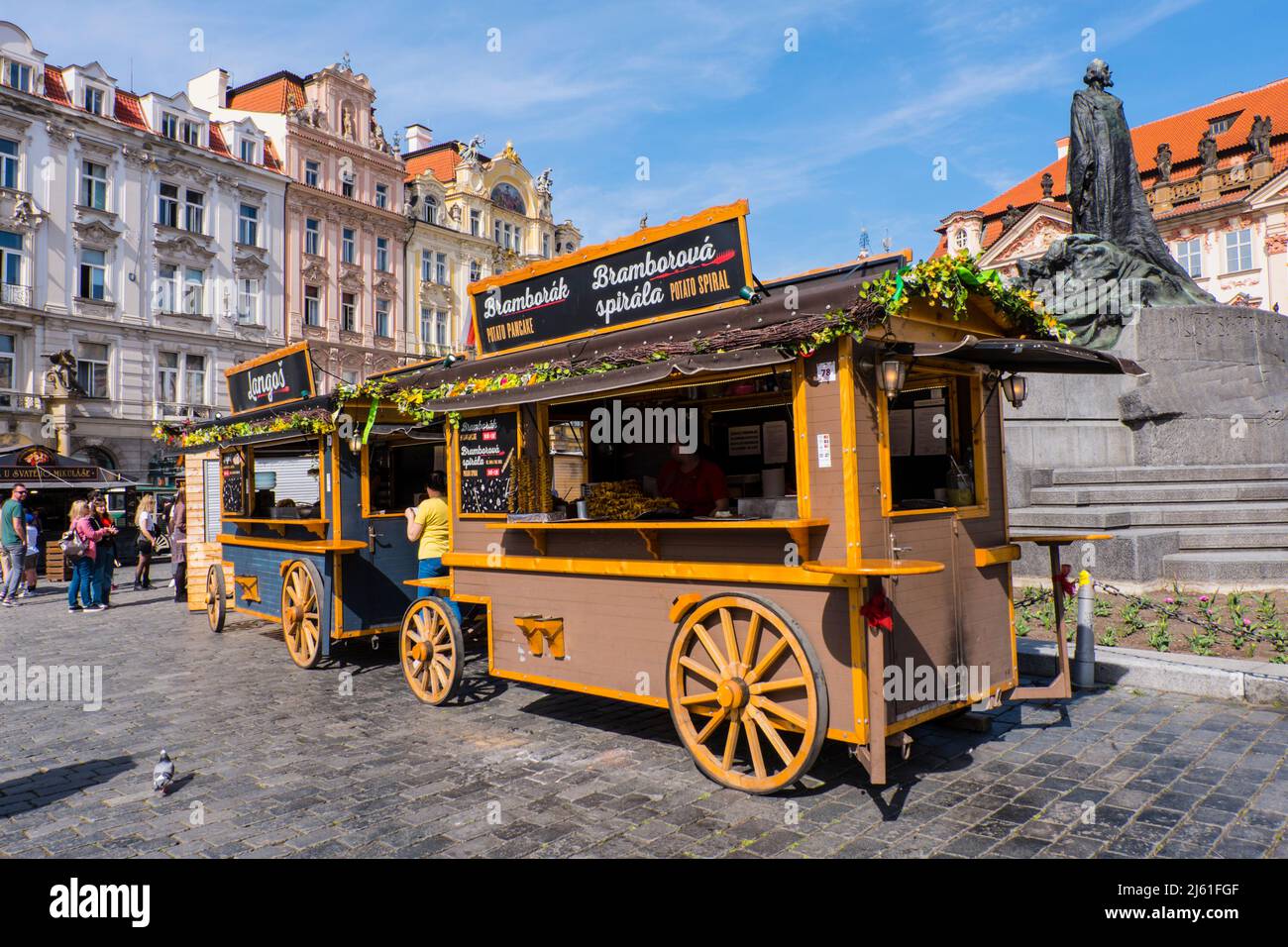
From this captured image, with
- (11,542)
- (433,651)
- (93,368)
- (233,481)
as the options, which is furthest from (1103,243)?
(93,368)

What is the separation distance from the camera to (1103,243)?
527 inches

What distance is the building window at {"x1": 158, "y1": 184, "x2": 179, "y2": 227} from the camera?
3359cm

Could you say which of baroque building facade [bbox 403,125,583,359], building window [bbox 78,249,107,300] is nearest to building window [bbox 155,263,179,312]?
building window [bbox 78,249,107,300]

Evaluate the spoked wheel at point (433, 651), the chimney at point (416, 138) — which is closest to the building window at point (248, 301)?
the chimney at point (416, 138)

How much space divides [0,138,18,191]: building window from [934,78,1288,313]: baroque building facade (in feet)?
116

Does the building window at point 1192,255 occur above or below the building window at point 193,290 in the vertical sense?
above

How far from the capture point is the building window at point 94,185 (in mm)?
31172

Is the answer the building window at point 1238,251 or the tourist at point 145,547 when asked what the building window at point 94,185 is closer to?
the tourist at point 145,547

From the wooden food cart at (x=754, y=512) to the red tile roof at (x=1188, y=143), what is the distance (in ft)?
137

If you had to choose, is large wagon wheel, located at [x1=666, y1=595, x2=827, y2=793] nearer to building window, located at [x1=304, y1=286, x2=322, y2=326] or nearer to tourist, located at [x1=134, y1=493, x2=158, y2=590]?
tourist, located at [x1=134, y1=493, x2=158, y2=590]

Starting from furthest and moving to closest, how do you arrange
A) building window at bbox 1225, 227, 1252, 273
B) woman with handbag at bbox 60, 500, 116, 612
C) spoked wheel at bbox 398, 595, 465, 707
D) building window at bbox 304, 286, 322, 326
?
1. building window at bbox 1225, 227, 1252, 273
2. building window at bbox 304, 286, 322, 326
3. woman with handbag at bbox 60, 500, 116, 612
4. spoked wheel at bbox 398, 595, 465, 707

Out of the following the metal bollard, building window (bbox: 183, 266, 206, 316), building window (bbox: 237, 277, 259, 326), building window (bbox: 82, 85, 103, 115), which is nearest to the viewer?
the metal bollard

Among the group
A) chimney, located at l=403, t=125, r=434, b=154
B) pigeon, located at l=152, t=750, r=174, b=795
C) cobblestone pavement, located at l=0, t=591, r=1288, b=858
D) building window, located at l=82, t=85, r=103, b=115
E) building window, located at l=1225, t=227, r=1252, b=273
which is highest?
chimney, located at l=403, t=125, r=434, b=154

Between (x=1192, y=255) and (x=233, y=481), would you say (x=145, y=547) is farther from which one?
(x=1192, y=255)
